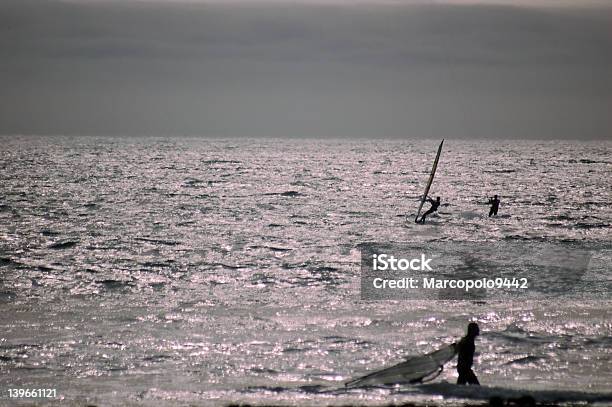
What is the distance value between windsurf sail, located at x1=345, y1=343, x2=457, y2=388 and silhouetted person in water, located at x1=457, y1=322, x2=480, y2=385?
0.19 m

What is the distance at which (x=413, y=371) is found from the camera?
1898cm

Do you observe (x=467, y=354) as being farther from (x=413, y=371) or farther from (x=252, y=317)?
(x=252, y=317)

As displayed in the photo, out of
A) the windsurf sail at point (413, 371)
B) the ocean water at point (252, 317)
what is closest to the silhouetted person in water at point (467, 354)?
the windsurf sail at point (413, 371)

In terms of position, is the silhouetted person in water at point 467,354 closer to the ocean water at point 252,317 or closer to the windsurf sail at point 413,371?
the windsurf sail at point 413,371

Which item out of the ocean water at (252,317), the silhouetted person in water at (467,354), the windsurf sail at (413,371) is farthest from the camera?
the ocean water at (252,317)

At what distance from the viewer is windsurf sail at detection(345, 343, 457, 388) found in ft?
60.5

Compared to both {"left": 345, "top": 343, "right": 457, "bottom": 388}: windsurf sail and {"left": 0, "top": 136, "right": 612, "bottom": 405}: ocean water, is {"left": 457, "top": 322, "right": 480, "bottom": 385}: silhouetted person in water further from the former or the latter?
{"left": 0, "top": 136, "right": 612, "bottom": 405}: ocean water

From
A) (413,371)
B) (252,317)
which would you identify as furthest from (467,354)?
(252,317)

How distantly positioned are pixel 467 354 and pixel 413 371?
139 cm

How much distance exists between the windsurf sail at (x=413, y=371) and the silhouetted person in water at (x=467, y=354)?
0.62ft

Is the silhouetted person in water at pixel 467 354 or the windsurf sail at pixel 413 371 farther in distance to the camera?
the windsurf sail at pixel 413 371

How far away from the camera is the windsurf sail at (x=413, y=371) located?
18.5 m

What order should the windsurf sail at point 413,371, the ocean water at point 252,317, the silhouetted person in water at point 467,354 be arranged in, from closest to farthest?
1. the silhouetted person in water at point 467,354
2. the windsurf sail at point 413,371
3. the ocean water at point 252,317

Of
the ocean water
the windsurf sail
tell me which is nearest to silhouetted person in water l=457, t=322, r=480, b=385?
the windsurf sail
